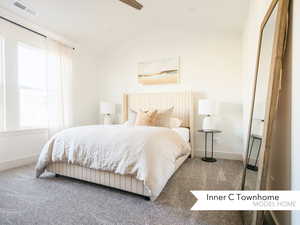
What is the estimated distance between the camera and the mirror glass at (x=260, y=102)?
1.56 metres

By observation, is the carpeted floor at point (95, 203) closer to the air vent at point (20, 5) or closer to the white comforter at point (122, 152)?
the white comforter at point (122, 152)

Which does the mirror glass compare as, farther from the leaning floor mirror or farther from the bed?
the bed

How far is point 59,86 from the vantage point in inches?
143

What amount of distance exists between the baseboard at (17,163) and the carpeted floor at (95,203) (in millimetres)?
295

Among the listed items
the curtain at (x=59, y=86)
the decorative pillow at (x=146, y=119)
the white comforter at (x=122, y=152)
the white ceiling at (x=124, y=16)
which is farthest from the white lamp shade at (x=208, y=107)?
the curtain at (x=59, y=86)

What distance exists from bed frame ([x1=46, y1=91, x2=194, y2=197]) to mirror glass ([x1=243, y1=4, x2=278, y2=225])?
1094 mm

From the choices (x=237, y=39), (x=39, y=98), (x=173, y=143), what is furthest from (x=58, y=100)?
(x=237, y=39)

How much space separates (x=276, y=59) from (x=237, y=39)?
2708 millimetres

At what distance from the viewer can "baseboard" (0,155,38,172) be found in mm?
2762

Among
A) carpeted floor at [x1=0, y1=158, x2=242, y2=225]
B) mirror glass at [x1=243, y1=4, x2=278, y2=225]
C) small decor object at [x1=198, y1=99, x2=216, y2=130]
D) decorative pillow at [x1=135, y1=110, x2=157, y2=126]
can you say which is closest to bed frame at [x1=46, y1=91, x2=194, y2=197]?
carpeted floor at [x1=0, y1=158, x2=242, y2=225]

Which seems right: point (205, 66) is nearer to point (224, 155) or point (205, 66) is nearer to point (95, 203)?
point (224, 155)

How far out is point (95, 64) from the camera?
4.81 meters

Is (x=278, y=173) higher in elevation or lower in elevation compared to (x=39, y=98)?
lower

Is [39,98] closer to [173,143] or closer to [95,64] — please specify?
[95,64]
